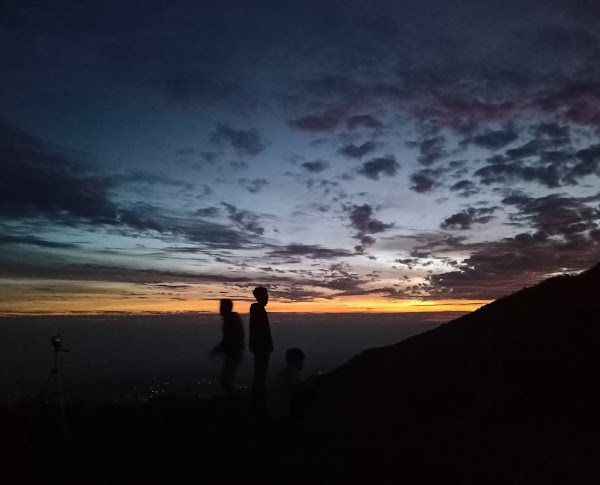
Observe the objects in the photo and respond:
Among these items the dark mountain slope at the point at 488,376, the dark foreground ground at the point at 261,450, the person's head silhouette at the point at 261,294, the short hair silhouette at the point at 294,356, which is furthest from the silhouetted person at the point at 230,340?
the dark mountain slope at the point at 488,376

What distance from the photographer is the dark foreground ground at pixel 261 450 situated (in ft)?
25.7

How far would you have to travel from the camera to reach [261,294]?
1092 centimetres

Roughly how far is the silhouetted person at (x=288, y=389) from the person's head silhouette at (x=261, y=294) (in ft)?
4.64

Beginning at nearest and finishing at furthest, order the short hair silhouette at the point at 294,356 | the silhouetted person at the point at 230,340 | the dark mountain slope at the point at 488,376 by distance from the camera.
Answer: the short hair silhouette at the point at 294,356 < the silhouetted person at the point at 230,340 < the dark mountain slope at the point at 488,376

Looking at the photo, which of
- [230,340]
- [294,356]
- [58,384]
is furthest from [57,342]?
[294,356]

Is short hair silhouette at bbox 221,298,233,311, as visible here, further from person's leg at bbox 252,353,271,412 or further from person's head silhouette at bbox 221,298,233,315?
person's leg at bbox 252,353,271,412

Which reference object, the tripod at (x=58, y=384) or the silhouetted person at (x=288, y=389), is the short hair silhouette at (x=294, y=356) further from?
the tripod at (x=58, y=384)

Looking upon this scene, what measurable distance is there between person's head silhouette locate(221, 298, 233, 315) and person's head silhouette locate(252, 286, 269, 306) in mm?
1022

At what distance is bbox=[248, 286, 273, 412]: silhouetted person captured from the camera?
35.6 feet

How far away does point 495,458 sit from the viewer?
930cm

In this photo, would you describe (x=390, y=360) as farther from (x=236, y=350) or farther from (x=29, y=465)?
(x=29, y=465)

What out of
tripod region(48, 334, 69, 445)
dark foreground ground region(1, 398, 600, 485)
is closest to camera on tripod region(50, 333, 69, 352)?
tripod region(48, 334, 69, 445)

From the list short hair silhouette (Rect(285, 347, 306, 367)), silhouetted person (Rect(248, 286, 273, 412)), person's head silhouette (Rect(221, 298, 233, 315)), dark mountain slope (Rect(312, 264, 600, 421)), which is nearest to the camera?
short hair silhouette (Rect(285, 347, 306, 367))

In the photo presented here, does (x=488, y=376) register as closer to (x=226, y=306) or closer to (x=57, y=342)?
(x=226, y=306)
